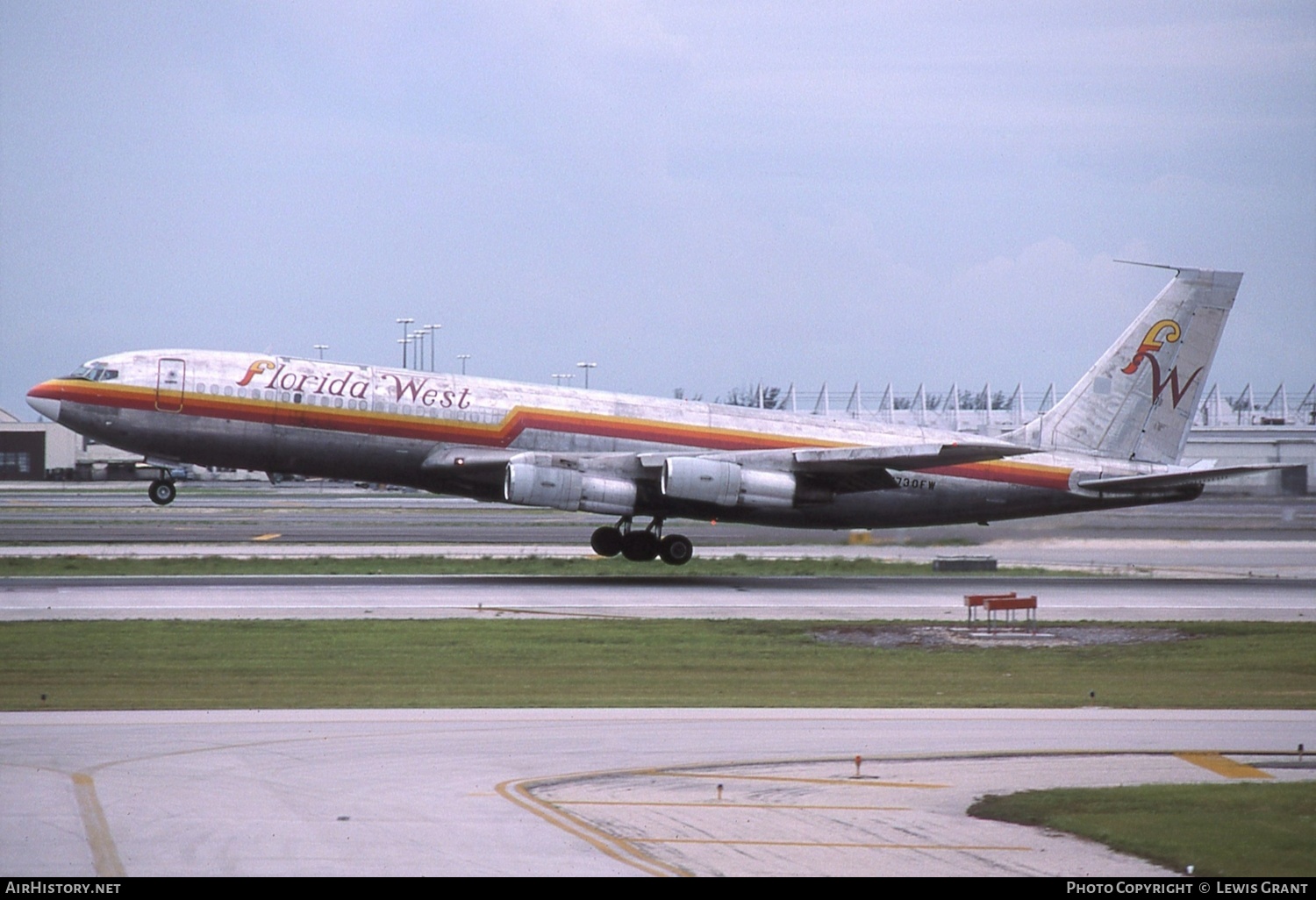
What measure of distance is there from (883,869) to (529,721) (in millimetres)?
8033

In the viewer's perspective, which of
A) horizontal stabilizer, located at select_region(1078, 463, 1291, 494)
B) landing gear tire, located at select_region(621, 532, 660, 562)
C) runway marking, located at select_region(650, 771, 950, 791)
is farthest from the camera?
landing gear tire, located at select_region(621, 532, 660, 562)

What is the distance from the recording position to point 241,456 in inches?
1593

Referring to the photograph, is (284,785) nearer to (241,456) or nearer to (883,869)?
(883,869)

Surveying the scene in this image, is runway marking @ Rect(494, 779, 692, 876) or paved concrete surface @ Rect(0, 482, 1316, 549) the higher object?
paved concrete surface @ Rect(0, 482, 1316, 549)

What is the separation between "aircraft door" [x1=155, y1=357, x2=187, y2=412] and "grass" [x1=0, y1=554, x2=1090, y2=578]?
5.91 meters

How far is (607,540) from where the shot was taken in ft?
147

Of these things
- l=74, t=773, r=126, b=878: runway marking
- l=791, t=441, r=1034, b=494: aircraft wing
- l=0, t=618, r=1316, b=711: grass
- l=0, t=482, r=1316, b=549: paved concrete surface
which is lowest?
l=0, t=618, r=1316, b=711: grass

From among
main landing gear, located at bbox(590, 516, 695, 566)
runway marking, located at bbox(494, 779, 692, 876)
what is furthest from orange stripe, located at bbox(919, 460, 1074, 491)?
runway marking, located at bbox(494, 779, 692, 876)

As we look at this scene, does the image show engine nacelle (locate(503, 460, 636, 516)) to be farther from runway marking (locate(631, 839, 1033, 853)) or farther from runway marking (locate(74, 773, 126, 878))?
runway marking (locate(631, 839, 1033, 853))

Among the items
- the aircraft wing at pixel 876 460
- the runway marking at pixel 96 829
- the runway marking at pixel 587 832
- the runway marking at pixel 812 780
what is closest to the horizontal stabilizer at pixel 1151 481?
the aircraft wing at pixel 876 460

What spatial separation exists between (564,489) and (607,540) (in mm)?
5370

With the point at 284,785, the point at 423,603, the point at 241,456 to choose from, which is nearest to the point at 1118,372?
the point at 423,603

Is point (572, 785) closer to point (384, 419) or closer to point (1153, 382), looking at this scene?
point (384, 419)

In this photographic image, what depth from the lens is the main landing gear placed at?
4416 centimetres
